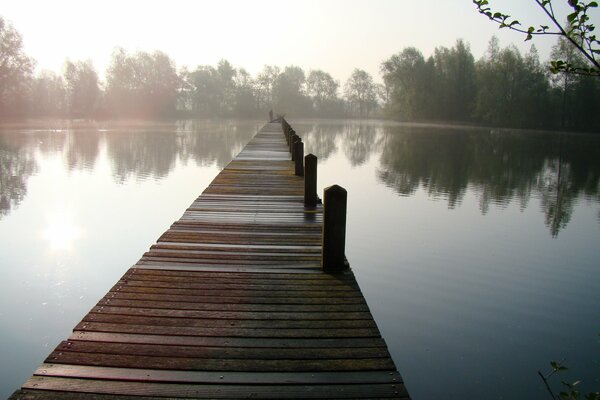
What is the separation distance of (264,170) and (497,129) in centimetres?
6602

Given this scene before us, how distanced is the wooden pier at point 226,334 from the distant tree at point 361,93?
124721 mm

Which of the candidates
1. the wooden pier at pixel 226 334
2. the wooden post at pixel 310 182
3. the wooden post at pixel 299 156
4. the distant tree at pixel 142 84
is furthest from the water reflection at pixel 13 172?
the distant tree at pixel 142 84

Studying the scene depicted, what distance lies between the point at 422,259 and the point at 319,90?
11841cm

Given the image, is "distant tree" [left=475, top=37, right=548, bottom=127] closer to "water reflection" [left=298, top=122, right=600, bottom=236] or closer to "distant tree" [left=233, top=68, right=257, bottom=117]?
"water reflection" [left=298, top=122, right=600, bottom=236]

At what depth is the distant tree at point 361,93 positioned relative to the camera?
12694 centimetres

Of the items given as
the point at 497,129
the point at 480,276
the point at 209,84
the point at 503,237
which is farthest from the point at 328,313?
the point at 209,84

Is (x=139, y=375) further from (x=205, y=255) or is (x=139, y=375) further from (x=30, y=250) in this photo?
(x=30, y=250)

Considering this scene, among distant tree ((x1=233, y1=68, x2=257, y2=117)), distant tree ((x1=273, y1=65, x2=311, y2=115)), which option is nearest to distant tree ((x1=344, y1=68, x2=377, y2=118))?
distant tree ((x1=273, y1=65, x2=311, y2=115))

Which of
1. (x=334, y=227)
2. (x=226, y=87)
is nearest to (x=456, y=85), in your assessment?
(x=226, y=87)

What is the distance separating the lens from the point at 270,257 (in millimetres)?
6234

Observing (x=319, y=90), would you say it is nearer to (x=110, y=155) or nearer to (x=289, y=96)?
(x=289, y=96)

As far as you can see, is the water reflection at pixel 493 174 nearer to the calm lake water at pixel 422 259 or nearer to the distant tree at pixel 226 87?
the calm lake water at pixel 422 259

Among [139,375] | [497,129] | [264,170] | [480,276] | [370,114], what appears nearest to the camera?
[139,375]

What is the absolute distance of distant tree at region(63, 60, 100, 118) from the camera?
79.1 m
